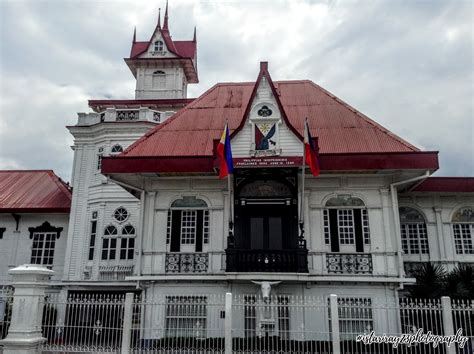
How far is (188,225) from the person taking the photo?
1662cm

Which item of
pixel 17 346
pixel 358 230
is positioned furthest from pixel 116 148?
pixel 17 346

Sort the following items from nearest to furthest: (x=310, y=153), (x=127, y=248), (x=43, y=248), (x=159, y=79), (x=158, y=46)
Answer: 1. (x=310, y=153)
2. (x=127, y=248)
3. (x=43, y=248)
4. (x=159, y=79)
5. (x=158, y=46)

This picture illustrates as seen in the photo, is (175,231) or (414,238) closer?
(175,231)

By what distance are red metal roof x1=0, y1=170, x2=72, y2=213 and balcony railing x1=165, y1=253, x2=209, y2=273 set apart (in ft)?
32.4

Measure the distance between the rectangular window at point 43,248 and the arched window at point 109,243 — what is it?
131 inches

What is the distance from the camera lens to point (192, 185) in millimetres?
16844

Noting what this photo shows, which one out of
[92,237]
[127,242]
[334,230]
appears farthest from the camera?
[92,237]

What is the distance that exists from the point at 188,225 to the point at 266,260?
11.5 feet

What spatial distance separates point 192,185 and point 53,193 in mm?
11714

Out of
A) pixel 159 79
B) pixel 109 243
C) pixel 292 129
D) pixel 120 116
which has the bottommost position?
pixel 109 243

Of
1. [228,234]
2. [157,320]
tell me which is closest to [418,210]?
[228,234]

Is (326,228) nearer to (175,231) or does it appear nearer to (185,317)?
(175,231)

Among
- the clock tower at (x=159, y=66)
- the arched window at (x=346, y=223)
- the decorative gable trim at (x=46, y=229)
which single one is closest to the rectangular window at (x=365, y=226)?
the arched window at (x=346, y=223)

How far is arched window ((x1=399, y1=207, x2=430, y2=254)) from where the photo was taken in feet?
60.4
